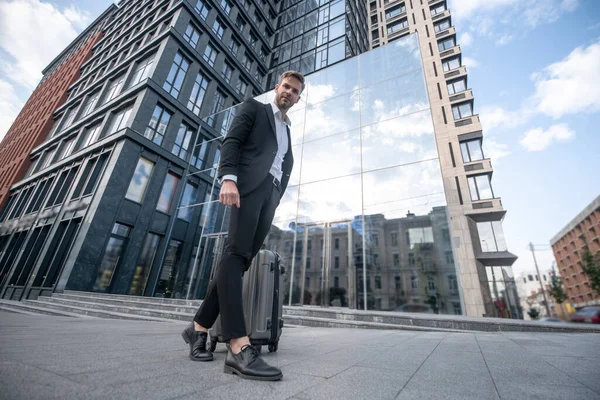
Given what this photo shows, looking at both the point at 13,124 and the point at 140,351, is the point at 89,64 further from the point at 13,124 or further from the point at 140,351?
the point at 140,351

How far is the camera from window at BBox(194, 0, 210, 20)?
16.7 metres

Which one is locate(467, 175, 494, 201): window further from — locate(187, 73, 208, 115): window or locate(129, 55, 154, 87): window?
locate(129, 55, 154, 87): window

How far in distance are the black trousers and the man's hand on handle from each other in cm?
6

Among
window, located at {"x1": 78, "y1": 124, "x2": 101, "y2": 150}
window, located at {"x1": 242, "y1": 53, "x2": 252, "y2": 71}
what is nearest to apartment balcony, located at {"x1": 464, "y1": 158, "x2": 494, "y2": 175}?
window, located at {"x1": 242, "y1": 53, "x2": 252, "y2": 71}

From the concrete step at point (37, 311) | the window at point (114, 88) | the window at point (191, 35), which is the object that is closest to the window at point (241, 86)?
the window at point (191, 35)

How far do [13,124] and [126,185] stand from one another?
35.7m

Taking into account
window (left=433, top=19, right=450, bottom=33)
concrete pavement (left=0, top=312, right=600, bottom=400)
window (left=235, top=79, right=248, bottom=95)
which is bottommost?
concrete pavement (left=0, top=312, right=600, bottom=400)

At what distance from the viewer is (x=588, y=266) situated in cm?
2466

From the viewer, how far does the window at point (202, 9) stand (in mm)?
16742

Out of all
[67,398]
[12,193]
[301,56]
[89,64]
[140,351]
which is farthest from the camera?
[89,64]

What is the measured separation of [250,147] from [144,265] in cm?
1313

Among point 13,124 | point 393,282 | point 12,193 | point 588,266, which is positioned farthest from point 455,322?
point 13,124

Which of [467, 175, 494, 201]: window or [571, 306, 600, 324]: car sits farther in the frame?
[467, 175, 494, 201]: window

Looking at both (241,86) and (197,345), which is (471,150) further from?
(197,345)
